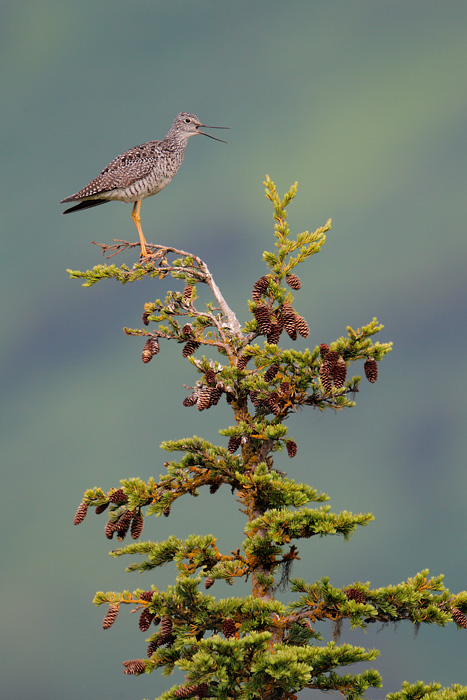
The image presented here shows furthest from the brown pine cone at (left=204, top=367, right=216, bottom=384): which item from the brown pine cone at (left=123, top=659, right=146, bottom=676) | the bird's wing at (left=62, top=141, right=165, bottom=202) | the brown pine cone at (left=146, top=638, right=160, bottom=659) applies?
the bird's wing at (left=62, top=141, right=165, bottom=202)

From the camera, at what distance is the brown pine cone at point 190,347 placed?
809cm

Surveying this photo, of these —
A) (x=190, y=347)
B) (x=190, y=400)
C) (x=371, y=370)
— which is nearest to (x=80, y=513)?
(x=190, y=400)

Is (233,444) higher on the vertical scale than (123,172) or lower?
lower

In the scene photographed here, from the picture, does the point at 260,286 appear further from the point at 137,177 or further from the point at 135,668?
the point at 135,668

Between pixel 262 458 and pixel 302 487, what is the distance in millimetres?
670

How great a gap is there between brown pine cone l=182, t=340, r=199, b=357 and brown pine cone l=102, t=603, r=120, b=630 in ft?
8.18

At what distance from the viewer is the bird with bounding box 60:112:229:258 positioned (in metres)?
9.45

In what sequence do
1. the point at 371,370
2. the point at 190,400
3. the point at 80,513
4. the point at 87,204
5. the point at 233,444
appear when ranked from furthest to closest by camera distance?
the point at 87,204 < the point at 190,400 < the point at 233,444 < the point at 80,513 < the point at 371,370

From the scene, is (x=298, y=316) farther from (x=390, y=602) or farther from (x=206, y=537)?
(x=390, y=602)

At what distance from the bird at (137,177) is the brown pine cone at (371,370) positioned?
3188mm

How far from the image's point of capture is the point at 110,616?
7082 mm

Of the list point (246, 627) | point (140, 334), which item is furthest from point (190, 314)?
point (246, 627)

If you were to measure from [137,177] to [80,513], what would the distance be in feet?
13.8

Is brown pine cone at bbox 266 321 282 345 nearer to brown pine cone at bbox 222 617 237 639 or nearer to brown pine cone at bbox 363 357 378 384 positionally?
brown pine cone at bbox 363 357 378 384
